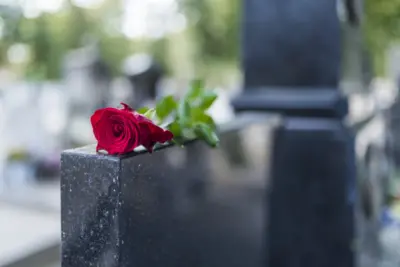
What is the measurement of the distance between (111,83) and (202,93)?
1065cm

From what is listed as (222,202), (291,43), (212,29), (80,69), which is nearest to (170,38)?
(212,29)

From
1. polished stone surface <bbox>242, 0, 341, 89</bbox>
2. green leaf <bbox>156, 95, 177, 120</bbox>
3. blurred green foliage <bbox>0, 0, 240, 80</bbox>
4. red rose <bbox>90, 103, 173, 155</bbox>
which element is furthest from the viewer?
blurred green foliage <bbox>0, 0, 240, 80</bbox>

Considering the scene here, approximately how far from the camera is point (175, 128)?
6.23ft

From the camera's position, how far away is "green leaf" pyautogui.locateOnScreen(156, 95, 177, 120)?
1848 millimetres

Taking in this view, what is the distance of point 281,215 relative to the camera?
3209mm

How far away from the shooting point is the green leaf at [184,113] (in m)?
1.90

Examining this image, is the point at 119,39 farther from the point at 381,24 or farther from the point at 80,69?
the point at 381,24

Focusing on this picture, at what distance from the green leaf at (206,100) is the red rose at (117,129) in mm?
492

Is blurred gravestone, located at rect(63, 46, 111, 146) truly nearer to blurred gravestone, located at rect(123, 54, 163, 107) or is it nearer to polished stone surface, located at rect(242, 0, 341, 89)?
blurred gravestone, located at rect(123, 54, 163, 107)

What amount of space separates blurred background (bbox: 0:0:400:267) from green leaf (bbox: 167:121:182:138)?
1743 millimetres

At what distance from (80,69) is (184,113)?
1066 cm

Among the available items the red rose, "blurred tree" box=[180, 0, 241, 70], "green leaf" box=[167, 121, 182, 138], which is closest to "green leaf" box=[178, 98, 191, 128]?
"green leaf" box=[167, 121, 182, 138]

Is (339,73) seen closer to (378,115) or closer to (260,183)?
(260,183)

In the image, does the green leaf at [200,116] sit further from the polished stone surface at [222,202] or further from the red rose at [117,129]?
the red rose at [117,129]
